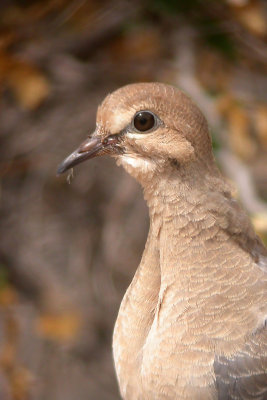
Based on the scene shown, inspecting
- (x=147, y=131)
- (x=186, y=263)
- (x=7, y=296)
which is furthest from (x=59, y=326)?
(x=147, y=131)

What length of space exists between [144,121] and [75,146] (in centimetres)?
158

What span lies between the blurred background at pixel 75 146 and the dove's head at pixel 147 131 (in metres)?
0.67

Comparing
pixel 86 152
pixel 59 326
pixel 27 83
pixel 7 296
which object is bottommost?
pixel 59 326

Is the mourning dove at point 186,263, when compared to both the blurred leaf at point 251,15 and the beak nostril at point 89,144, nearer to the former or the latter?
the beak nostril at point 89,144

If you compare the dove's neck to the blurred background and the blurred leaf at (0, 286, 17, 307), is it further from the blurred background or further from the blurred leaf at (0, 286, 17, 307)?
the blurred leaf at (0, 286, 17, 307)

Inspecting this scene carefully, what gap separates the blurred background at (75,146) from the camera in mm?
2531

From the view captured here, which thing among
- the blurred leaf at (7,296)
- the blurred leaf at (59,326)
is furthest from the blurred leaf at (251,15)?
the blurred leaf at (59,326)

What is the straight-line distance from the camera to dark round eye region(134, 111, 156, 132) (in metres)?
1.35

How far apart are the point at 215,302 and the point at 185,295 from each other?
6cm

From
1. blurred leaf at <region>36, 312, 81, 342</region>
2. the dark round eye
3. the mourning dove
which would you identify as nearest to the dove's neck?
the mourning dove

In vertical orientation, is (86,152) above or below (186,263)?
above

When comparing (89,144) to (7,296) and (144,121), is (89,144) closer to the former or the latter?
(144,121)

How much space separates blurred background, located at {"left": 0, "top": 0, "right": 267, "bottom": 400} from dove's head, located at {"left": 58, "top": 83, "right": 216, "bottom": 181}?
2.21ft

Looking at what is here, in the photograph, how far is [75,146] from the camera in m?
2.92
